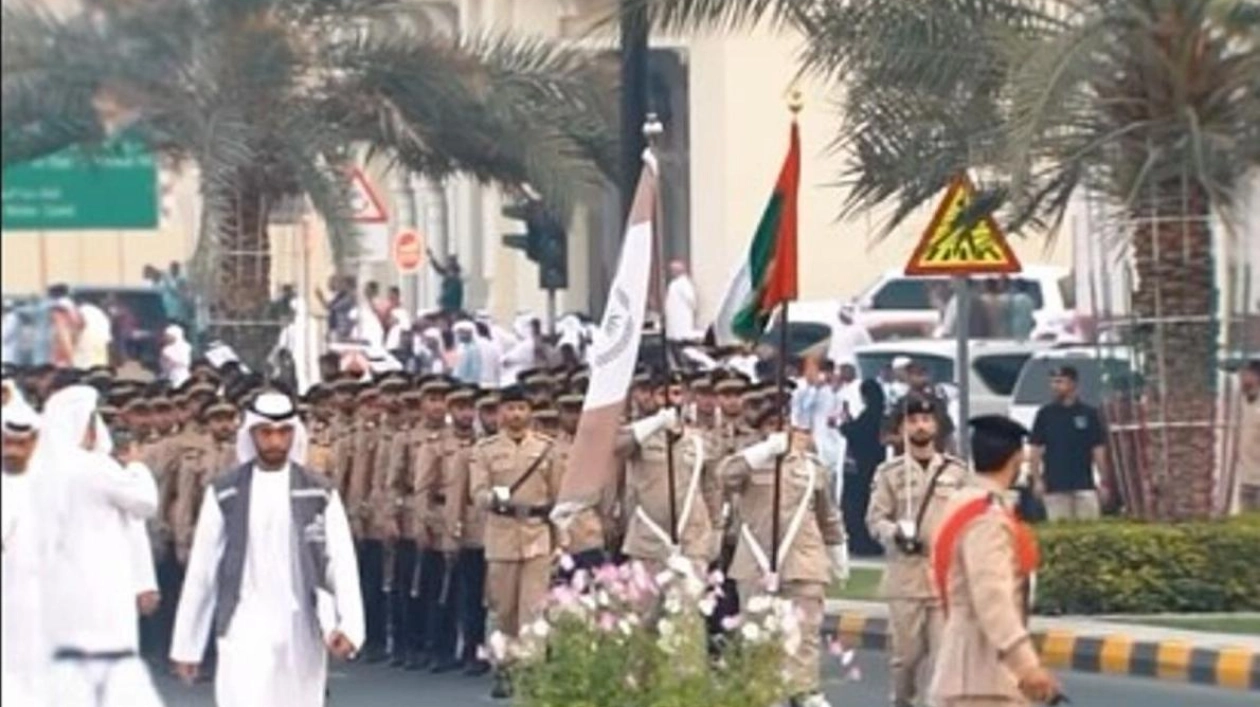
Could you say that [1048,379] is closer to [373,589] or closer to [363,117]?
[363,117]

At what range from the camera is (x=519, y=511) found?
2278 cm

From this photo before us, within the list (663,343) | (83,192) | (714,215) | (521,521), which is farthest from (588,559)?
(714,215)

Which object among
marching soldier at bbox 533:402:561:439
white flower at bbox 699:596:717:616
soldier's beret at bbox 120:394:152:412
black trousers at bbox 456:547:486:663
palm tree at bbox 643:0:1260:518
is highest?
palm tree at bbox 643:0:1260:518

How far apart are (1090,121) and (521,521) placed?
440 centimetres

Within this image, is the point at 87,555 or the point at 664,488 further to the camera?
the point at 664,488

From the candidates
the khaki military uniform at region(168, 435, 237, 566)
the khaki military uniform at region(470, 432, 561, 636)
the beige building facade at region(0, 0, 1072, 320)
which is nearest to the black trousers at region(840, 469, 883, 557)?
the beige building facade at region(0, 0, 1072, 320)

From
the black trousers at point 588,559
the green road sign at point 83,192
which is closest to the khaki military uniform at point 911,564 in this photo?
the black trousers at point 588,559

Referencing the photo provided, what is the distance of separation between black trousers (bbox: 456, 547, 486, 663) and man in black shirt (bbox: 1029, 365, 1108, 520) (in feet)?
18.8

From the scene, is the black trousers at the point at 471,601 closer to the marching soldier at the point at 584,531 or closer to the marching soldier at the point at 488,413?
the marching soldier at the point at 488,413

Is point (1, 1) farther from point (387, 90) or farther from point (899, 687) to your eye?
point (387, 90)

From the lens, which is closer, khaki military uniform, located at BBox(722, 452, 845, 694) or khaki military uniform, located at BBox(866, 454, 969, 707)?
khaki military uniform, located at BBox(866, 454, 969, 707)

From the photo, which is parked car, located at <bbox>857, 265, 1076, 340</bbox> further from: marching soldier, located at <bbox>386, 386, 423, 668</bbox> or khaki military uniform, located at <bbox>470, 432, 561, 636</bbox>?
khaki military uniform, located at <bbox>470, 432, 561, 636</bbox>

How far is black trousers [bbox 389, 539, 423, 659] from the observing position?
2525 cm

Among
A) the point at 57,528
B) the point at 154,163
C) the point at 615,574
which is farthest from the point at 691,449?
the point at 154,163
